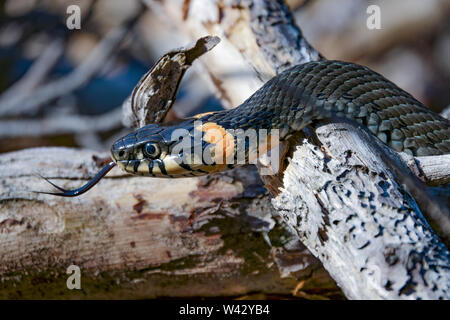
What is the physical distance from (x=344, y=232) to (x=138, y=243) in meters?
1.23

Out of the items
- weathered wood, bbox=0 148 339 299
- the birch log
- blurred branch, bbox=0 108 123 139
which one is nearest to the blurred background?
blurred branch, bbox=0 108 123 139

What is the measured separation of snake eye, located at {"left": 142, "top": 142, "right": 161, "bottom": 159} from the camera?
2.14 m

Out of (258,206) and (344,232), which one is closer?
(344,232)

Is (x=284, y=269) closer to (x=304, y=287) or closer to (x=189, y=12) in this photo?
(x=304, y=287)

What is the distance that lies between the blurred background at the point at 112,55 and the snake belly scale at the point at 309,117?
114 inches

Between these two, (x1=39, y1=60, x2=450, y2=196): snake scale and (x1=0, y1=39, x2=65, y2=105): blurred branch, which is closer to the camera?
(x1=39, y1=60, x2=450, y2=196): snake scale

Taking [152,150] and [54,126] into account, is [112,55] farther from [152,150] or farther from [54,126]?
[152,150]

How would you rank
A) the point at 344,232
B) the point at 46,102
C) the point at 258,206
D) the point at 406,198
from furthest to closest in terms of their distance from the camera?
the point at 46,102
the point at 258,206
the point at 406,198
the point at 344,232

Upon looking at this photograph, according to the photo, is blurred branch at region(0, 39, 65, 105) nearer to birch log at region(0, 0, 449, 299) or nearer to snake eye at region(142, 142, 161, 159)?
birch log at region(0, 0, 449, 299)

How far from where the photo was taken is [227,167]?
2.13m

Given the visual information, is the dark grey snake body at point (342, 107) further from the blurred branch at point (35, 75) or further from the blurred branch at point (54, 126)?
the blurred branch at point (35, 75)

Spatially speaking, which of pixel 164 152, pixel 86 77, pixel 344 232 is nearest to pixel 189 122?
pixel 164 152

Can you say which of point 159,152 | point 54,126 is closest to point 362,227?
point 159,152

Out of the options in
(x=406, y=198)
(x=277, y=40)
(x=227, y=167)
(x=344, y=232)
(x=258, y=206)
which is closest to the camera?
(x=344, y=232)
